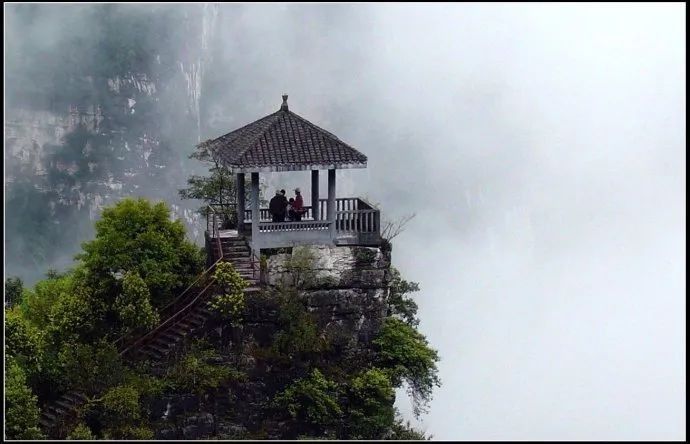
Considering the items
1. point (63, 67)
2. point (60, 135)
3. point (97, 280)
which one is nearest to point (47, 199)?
point (60, 135)

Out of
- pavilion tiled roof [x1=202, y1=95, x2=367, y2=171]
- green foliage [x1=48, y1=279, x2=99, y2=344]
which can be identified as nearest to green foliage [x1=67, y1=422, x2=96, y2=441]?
green foliage [x1=48, y1=279, x2=99, y2=344]

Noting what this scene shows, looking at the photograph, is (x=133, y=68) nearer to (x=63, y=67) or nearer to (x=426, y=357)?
(x=63, y=67)

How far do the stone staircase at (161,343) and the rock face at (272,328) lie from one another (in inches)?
12.0

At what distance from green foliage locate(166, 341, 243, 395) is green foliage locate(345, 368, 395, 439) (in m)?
2.29

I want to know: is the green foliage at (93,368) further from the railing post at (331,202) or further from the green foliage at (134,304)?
the railing post at (331,202)

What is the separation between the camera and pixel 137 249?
16.5 metres

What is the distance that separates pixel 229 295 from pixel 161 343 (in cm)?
158

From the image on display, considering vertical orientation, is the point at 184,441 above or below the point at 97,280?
below

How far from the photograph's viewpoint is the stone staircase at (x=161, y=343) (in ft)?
51.2

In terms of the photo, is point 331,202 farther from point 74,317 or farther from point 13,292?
point 13,292

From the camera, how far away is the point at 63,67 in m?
80.2

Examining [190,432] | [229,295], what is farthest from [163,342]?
[190,432]

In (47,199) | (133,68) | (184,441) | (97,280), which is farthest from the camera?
(133,68)

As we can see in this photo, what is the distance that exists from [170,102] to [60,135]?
41.8 feet
